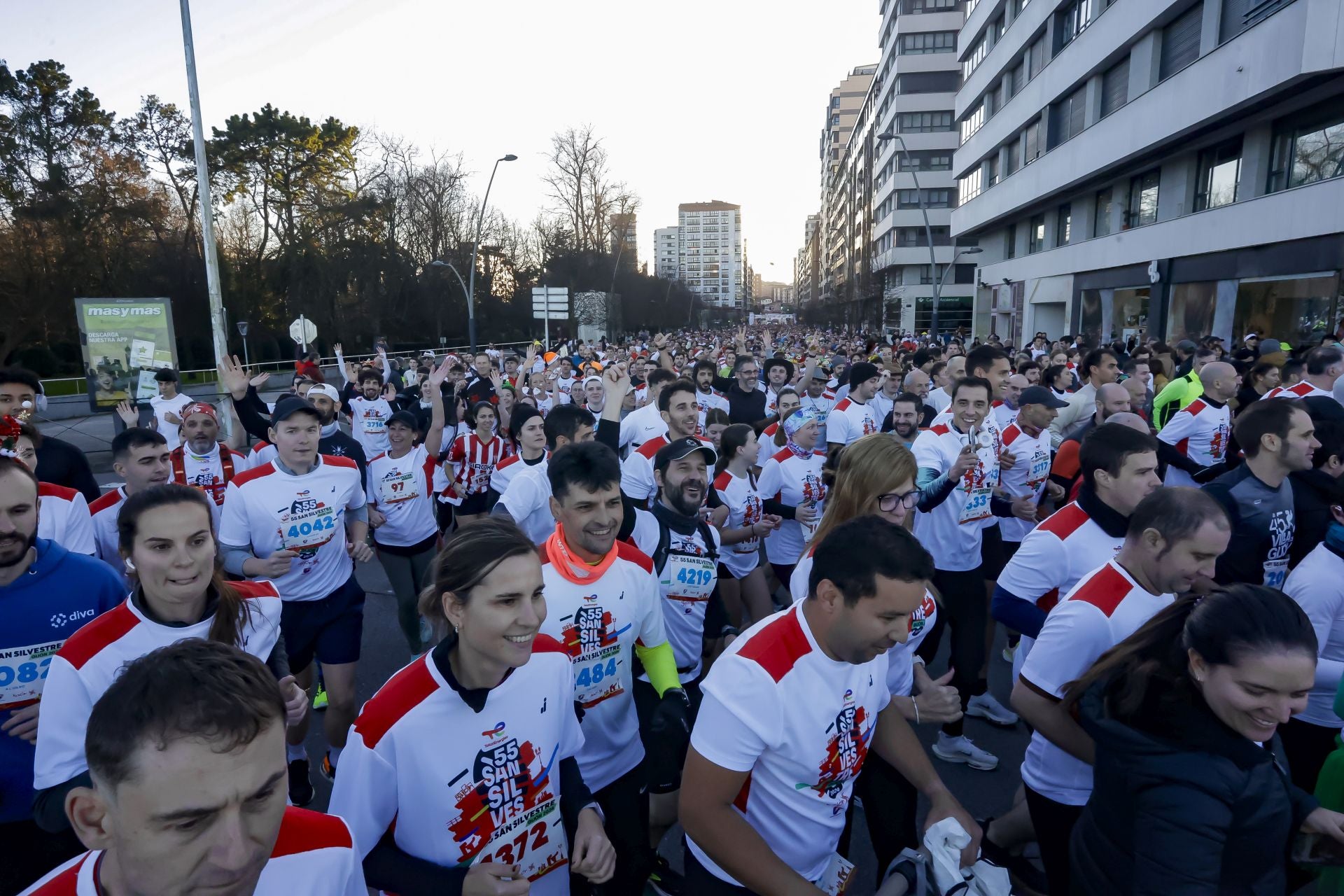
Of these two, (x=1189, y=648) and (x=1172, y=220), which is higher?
(x=1172, y=220)

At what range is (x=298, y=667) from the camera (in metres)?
4.43

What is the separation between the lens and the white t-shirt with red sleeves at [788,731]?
215cm

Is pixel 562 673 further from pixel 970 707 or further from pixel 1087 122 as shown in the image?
pixel 1087 122

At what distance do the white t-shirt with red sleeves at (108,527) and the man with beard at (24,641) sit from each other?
1610 mm

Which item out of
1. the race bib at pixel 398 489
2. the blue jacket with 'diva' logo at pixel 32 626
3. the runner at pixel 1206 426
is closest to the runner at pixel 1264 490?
the runner at pixel 1206 426

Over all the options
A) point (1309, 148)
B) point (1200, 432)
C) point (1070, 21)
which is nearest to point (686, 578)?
point (1200, 432)

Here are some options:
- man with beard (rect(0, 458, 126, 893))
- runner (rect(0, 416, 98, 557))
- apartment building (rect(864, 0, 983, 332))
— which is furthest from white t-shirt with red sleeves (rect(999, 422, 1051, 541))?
apartment building (rect(864, 0, 983, 332))

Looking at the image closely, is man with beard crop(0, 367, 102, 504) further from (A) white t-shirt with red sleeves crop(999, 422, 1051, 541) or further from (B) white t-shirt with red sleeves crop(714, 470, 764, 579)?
(A) white t-shirt with red sleeves crop(999, 422, 1051, 541)

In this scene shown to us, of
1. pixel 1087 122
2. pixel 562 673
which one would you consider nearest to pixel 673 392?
pixel 562 673

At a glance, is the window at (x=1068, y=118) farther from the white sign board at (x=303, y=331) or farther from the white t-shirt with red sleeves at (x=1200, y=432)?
the white sign board at (x=303, y=331)

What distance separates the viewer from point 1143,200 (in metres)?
26.0

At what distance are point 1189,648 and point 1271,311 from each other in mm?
22176

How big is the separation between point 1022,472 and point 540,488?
12.7 ft

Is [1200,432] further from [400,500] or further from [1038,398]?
[400,500]
